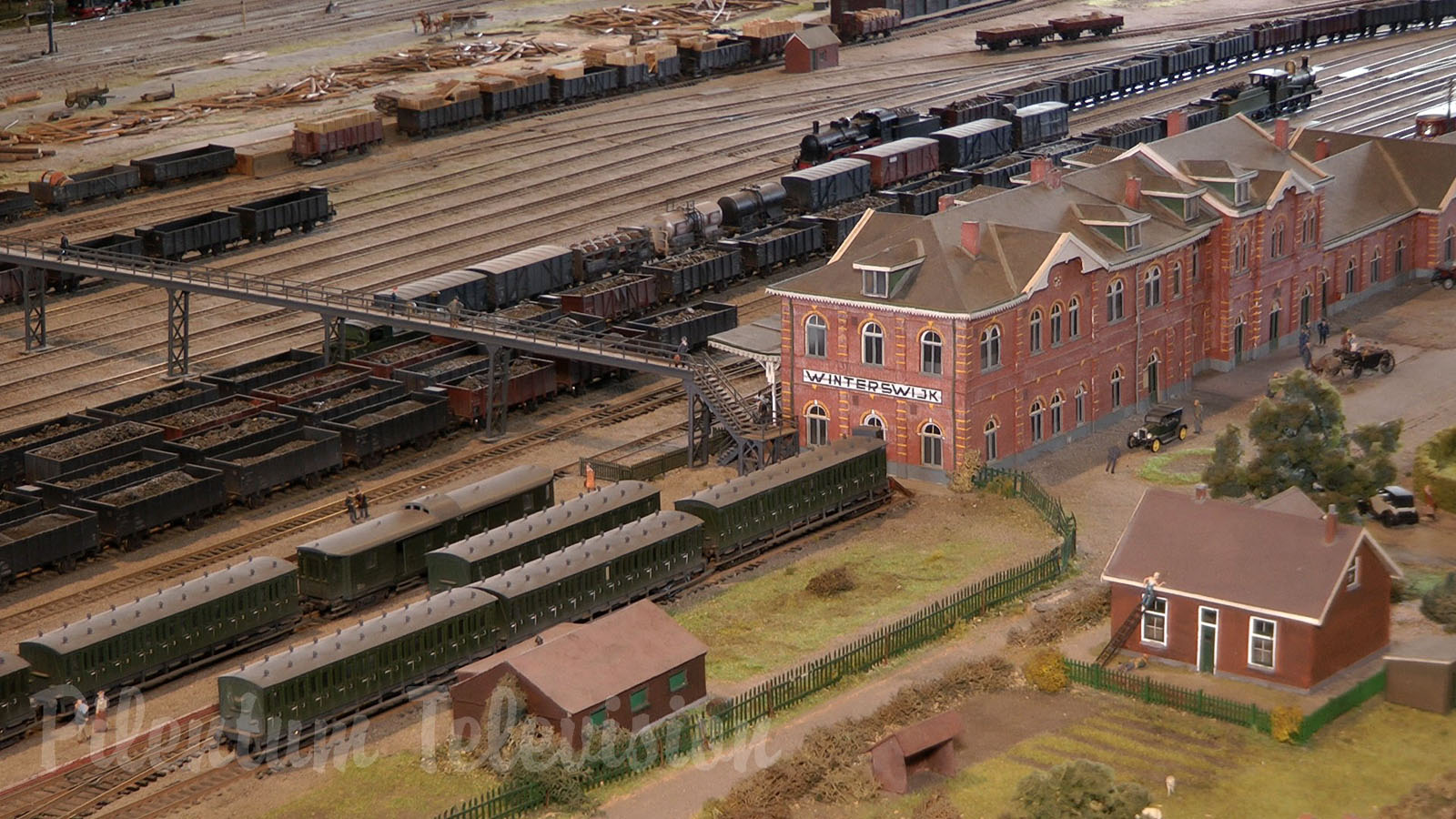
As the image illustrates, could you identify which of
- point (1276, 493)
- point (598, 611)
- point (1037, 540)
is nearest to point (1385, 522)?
point (1276, 493)

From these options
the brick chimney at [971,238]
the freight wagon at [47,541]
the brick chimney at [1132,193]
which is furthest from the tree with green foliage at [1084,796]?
the brick chimney at [1132,193]

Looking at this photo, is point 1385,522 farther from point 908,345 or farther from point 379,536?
point 379,536

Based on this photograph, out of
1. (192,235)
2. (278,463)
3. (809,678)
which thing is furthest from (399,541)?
(192,235)

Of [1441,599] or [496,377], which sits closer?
[1441,599]

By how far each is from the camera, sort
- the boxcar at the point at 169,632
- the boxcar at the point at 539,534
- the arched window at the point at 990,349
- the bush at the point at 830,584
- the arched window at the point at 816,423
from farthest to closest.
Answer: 1. the arched window at the point at 816,423
2. the arched window at the point at 990,349
3. the bush at the point at 830,584
4. the boxcar at the point at 539,534
5. the boxcar at the point at 169,632

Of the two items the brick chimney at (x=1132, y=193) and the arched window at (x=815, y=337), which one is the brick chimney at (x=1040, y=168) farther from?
the arched window at (x=815, y=337)

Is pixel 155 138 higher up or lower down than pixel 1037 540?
higher up
